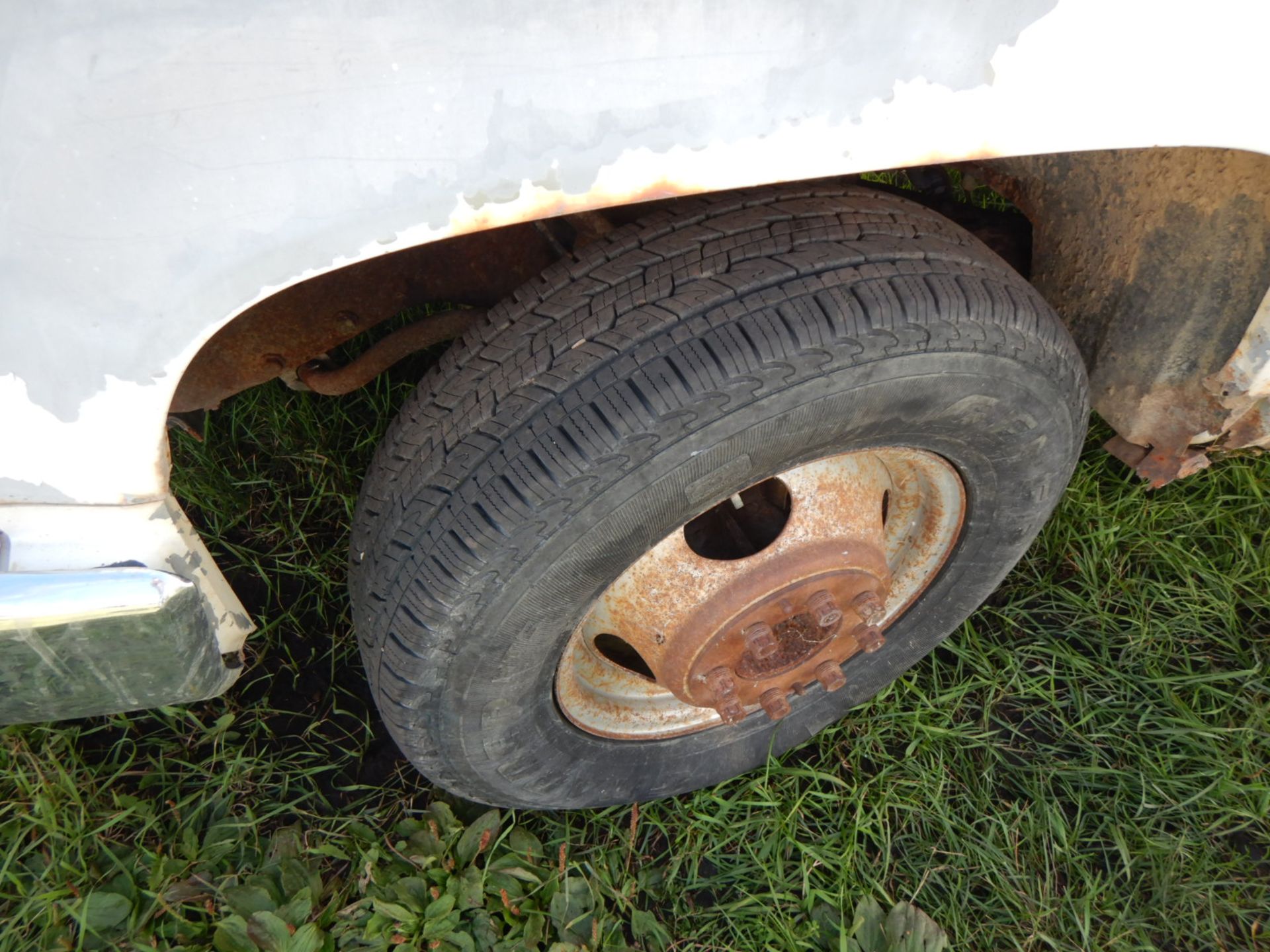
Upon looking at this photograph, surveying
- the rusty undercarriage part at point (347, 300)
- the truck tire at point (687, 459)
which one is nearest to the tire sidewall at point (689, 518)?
the truck tire at point (687, 459)

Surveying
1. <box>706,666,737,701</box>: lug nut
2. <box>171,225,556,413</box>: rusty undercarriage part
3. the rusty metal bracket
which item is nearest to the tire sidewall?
<box>706,666,737,701</box>: lug nut

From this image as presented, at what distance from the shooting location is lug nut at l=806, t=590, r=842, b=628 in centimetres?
151

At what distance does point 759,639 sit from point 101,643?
0.94 m

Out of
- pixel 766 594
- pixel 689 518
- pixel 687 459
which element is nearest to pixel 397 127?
pixel 687 459

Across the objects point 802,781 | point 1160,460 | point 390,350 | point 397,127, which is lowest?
point 802,781

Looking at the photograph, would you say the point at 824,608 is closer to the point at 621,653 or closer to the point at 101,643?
the point at 621,653

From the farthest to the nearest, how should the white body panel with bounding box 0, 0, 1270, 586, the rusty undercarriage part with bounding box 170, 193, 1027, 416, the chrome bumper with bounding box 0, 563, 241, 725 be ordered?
the rusty undercarriage part with bounding box 170, 193, 1027, 416, the chrome bumper with bounding box 0, 563, 241, 725, the white body panel with bounding box 0, 0, 1270, 586

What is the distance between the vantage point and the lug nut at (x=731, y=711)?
1.55 metres

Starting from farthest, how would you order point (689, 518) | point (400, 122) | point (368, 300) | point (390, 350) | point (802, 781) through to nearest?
point (802, 781)
point (390, 350)
point (368, 300)
point (689, 518)
point (400, 122)

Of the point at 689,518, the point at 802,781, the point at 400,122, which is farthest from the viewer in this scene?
the point at 802,781

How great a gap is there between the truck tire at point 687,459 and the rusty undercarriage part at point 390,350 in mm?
389

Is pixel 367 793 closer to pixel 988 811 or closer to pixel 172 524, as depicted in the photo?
pixel 172 524

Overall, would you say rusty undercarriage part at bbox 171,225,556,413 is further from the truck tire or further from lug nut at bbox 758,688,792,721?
lug nut at bbox 758,688,792,721

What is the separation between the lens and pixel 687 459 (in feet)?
3.73
